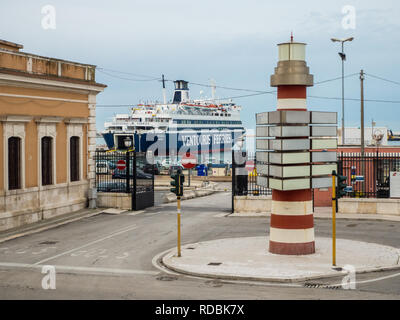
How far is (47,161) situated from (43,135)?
1.19 metres

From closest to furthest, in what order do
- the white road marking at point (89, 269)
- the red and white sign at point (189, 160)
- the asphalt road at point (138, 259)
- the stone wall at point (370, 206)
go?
the asphalt road at point (138, 259) < the white road marking at point (89, 269) < the stone wall at point (370, 206) < the red and white sign at point (189, 160)

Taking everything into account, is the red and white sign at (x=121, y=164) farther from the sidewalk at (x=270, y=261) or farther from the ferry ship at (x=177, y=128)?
the ferry ship at (x=177, y=128)

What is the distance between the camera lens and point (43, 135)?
939 inches

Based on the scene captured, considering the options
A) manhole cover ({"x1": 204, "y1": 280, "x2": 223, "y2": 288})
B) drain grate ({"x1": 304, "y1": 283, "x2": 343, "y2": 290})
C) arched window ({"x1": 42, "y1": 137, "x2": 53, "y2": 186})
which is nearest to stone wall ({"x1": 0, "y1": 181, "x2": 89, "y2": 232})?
arched window ({"x1": 42, "y1": 137, "x2": 53, "y2": 186})

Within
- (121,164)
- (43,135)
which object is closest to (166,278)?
(43,135)

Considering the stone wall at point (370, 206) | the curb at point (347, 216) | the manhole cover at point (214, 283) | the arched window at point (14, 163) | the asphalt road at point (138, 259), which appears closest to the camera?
the asphalt road at point (138, 259)

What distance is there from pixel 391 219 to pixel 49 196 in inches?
548

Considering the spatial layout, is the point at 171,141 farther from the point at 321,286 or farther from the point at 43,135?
the point at 321,286

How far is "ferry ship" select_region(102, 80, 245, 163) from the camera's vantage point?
10550cm

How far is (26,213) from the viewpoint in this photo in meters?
22.7

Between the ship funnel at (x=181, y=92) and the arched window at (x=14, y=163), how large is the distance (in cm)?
9944

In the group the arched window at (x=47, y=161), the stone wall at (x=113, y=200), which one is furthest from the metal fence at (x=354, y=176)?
the arched window at (x=47, y=161)

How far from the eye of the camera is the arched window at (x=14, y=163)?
2217 centimetres
